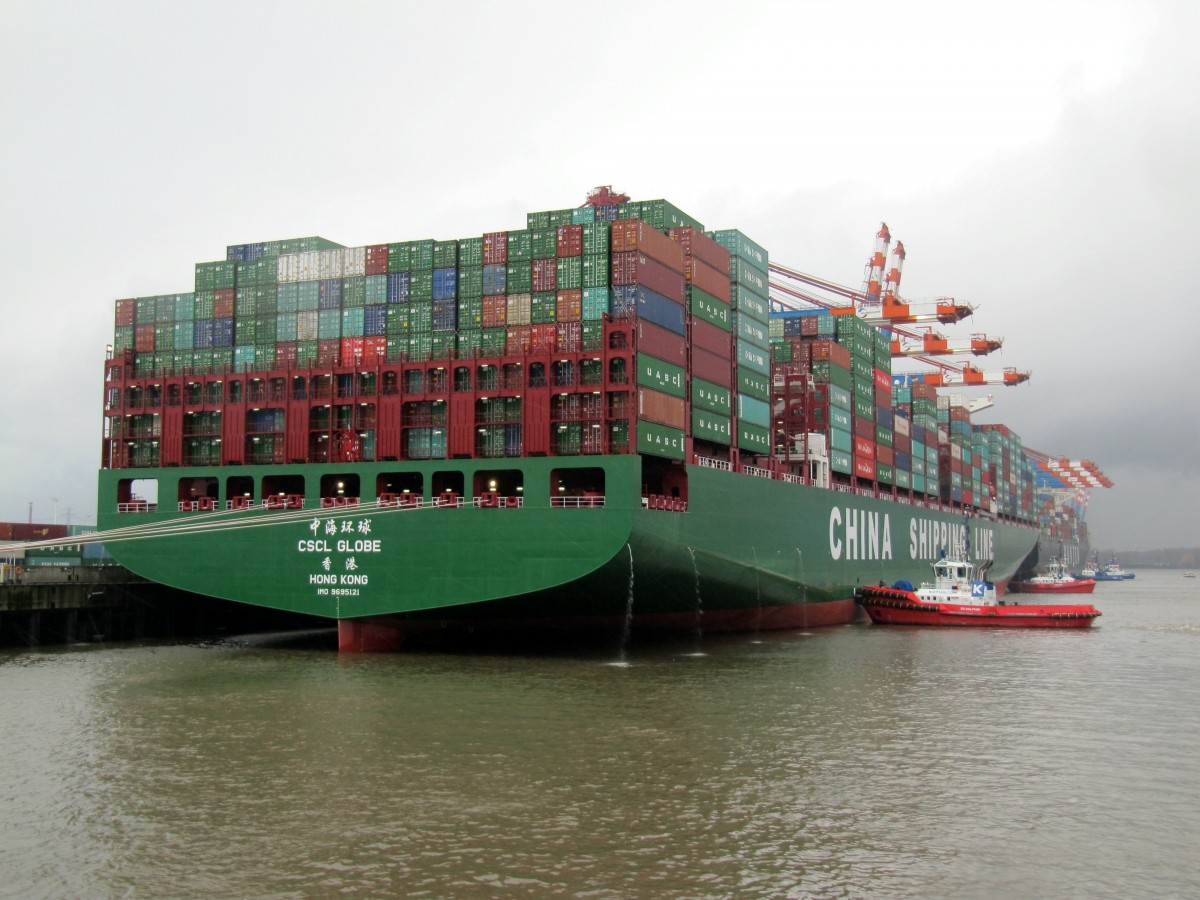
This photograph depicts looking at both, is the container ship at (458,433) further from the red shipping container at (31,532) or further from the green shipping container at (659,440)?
the red shipping container at (31,532)

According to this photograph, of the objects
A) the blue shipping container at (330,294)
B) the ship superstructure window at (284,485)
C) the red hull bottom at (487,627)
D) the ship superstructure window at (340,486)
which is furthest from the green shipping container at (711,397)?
the ship superstructure window at (284,485)

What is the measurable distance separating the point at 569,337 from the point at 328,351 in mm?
10632

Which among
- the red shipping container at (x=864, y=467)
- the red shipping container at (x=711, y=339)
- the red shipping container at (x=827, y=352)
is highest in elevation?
the red shipping container at (x=827, y=352)

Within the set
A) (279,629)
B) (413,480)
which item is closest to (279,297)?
(413,480)

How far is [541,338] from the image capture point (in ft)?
135

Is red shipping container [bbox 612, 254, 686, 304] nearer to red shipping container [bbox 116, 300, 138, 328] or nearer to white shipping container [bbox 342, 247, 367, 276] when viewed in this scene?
white shipping container [bbox 342, 247, 367, 276]

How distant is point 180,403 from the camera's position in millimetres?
44938

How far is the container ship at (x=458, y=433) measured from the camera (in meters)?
39.0

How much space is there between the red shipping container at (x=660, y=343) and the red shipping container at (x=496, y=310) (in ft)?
18.2

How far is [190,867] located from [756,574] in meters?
36.1

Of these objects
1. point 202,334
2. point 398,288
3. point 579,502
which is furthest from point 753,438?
point 202,334

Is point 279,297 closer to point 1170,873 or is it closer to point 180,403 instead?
point 180,403

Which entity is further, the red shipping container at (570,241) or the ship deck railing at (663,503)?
the red shipping container at (570,241)

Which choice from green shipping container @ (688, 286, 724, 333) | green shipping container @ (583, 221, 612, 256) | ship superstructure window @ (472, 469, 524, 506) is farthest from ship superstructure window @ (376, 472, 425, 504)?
green shipping container @ (688, 286, 724, 333)
